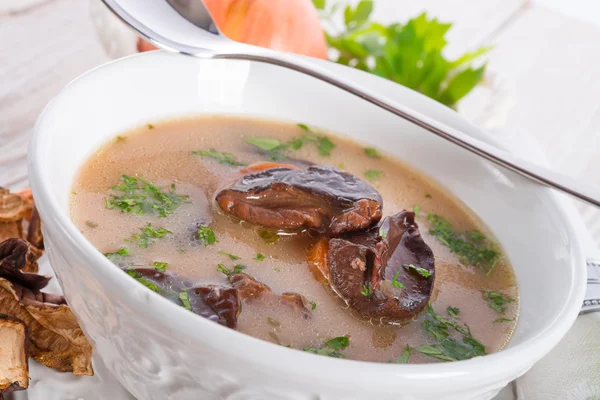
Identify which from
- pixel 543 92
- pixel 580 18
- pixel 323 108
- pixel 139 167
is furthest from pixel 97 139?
pixel 580 18

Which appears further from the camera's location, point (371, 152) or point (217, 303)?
point (371, 152)

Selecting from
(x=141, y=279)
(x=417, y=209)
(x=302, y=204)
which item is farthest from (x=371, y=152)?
(x=141, y=279)

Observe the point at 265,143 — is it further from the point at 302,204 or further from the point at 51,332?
the point at 51,332

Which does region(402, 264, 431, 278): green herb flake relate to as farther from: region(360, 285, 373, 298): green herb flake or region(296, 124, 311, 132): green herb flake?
region(296, 124, 311, 132): green herb flake

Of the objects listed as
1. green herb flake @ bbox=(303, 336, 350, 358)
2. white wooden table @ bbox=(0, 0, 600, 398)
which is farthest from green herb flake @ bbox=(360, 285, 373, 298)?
white wooden table @ bbox=(0, 0, 600, 398)

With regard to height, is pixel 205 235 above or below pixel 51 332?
above

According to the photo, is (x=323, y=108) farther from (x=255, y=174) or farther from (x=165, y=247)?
(x=165, y=247)
